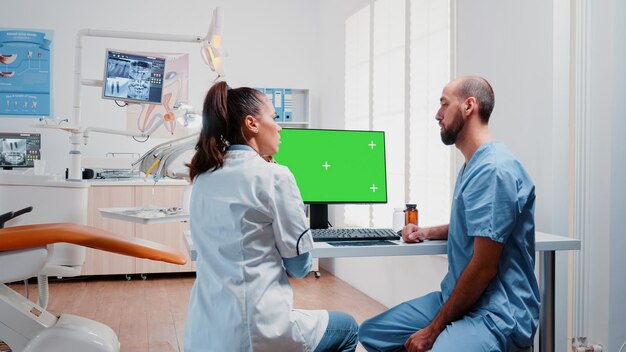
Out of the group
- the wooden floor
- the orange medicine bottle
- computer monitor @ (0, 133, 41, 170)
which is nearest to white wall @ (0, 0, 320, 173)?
computer monitor @ (0, 133, 41, 170)

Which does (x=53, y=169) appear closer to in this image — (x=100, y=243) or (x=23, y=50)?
(x=23, y=50)

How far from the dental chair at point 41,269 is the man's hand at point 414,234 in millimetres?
711

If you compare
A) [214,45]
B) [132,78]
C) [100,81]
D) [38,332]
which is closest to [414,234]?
[38,332]

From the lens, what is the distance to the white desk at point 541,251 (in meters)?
1.68

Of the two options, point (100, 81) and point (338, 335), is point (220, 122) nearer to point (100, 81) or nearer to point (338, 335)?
point (338, 335)

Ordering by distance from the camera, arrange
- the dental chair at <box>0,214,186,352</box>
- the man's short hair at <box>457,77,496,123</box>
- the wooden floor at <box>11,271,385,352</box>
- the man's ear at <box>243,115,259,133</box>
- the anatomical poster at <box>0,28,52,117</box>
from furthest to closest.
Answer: the anatomical poster at <box>0,28,52,117</box> → the wooden floor at <box>11,271,385,352</box> → the man's short hair at <box>457,77,496,123</box> → the dental chair at <box>0,214,186,352</box> → the man's ear at <box>243,115,259,133</box>

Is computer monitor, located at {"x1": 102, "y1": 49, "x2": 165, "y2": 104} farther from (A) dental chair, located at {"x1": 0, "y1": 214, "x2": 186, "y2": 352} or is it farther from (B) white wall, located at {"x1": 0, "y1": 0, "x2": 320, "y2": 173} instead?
(B) white wall, located at {"x1": 0, "y1": 0, "x2": 320, "y2": 173}

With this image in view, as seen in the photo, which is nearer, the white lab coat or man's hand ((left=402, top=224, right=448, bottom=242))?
the white lab coat

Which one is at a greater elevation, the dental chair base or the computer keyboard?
the computer keyboard

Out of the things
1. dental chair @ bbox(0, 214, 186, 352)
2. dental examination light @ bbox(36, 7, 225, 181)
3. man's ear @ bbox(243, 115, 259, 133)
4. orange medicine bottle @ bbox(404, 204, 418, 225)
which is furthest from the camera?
dental examination light @ bbox(36, 7, 225, 181)

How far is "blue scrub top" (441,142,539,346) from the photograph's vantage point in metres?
1.53

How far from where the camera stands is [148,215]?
226 centimetres

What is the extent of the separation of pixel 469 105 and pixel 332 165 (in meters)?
0.64

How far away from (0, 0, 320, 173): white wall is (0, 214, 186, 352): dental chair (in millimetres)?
3191
